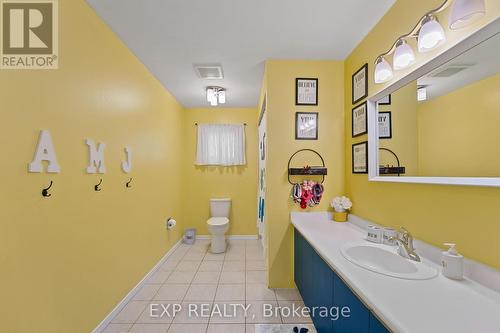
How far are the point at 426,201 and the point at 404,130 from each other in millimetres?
476

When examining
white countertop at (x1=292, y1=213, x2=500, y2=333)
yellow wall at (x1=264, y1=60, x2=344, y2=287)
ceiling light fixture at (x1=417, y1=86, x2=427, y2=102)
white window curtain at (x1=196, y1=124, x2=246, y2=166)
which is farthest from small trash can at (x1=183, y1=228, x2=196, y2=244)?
ceiling light fixture at (x1=417, y1=86, x2=427, y2=102)

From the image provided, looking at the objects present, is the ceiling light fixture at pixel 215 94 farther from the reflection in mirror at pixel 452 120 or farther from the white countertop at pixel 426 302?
the white countertop at pixel 426 302

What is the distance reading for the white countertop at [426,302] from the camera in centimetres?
66

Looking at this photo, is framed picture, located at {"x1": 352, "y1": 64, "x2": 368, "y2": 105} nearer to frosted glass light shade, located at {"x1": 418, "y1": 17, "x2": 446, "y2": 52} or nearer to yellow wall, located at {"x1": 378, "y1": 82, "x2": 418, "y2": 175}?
yellow wall, located at {"x1": 378, "y1": 82, "x2": 418, "y2": 175}

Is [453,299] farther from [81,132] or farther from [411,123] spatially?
[81,132]

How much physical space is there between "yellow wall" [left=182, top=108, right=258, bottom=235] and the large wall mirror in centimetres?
252

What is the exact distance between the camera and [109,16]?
1599 millimetres

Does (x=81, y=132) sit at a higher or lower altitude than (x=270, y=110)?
lower

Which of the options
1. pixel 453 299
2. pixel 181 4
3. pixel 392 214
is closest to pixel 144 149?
→ pixel 181 4

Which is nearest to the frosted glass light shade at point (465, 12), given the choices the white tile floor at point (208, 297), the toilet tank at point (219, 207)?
the white tile floor at point (208, 297)

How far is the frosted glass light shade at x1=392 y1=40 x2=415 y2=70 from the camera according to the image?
1283 mm

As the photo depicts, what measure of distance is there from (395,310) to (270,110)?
6.06ft

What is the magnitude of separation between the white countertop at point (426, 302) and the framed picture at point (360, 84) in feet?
4.55

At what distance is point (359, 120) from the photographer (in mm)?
1869
